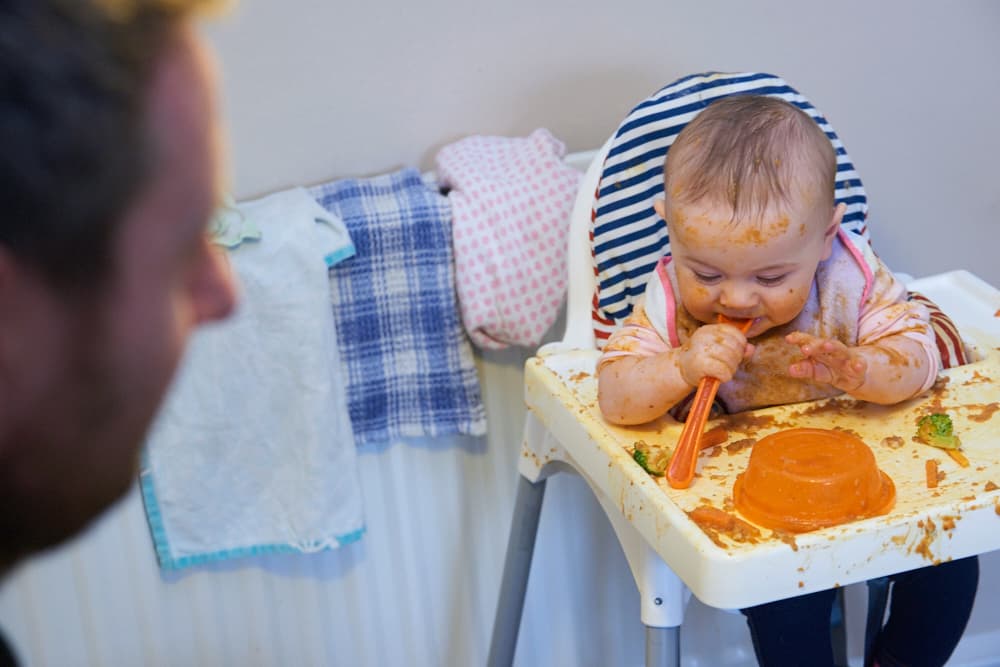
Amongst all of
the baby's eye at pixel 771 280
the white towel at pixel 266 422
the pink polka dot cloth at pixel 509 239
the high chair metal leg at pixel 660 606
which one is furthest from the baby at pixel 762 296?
the white towel at pixel 266 422

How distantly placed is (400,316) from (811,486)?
23.6 inches

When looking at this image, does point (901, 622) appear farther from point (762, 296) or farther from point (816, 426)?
point (762, 296)

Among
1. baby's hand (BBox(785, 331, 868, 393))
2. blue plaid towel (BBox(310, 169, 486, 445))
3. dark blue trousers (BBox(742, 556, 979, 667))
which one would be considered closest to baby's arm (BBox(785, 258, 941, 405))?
baby's hand (BBox(785, 331, 868, 393))

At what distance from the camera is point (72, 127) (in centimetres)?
40

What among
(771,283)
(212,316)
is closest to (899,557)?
(771,283)

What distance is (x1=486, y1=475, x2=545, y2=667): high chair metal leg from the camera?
133 cm

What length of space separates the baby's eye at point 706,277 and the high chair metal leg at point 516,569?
35 centimetres

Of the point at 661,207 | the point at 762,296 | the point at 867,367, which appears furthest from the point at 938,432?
the point at 661,207

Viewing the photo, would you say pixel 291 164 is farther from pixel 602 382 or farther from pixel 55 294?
pixel 55 294

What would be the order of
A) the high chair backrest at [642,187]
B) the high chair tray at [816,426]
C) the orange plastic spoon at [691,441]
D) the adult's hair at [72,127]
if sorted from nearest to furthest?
the adult's hair at [72,127] < the high chair tray at [816,426] < the orange plastic spoon at [691,441] < the high chair backrest at [642,187]

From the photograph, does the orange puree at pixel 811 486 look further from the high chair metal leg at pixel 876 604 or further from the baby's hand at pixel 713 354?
the high chair metal leg at pixel 876 604

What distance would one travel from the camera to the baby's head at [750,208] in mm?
1006

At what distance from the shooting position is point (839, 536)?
0.85 m

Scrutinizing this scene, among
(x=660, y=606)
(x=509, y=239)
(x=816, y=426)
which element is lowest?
(x=660, y=606)
